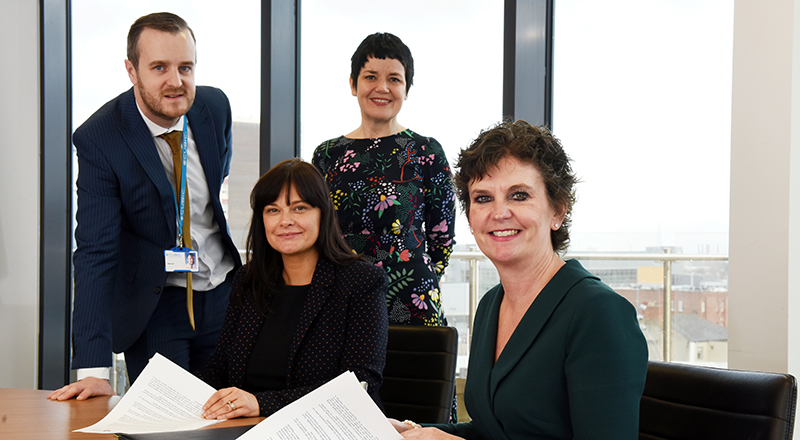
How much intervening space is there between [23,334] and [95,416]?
2.76 meters

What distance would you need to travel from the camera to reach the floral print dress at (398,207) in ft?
6.93

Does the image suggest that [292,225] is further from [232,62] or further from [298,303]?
[232,62]

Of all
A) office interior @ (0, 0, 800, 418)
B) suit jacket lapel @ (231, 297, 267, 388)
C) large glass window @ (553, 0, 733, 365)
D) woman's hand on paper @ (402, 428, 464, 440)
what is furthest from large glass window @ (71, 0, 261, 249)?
office interior @ (0, 0, 800, 418)

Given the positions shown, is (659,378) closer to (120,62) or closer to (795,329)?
(795,329)

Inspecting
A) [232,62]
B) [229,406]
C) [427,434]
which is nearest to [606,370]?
[427,434]

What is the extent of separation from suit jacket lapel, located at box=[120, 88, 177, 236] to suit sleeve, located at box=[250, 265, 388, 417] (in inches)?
27.8

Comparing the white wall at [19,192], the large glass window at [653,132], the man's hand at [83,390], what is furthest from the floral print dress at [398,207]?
the white wall at [19,192]

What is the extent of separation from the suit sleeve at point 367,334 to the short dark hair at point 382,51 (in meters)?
0.84

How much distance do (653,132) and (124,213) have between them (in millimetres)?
1855

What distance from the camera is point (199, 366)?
215cm

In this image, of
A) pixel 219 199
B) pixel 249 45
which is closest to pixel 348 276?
pixel 219 199

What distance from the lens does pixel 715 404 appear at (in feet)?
3.67

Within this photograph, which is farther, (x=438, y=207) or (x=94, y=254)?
(x=438, y=207)

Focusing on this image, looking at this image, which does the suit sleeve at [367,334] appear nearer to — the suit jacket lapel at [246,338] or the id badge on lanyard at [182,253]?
the suit jacket lapel at [246,338]
